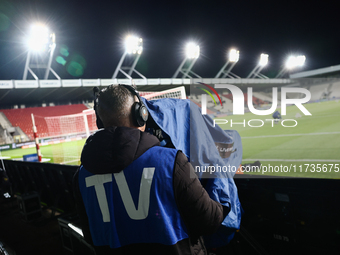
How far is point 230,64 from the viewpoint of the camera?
149 ft

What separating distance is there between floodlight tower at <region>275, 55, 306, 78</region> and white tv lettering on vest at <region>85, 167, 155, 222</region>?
50375 mm

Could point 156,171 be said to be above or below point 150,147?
below

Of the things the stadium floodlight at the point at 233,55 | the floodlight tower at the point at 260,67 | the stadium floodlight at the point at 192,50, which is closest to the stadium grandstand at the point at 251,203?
the stadium floodlight at the point at 192,50

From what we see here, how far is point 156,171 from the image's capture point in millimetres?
1050

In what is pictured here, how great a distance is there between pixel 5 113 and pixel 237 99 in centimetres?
3053

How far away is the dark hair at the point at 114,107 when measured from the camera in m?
1.18

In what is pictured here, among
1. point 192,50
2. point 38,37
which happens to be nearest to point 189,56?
point 192,50

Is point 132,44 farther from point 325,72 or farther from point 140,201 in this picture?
point 325,72

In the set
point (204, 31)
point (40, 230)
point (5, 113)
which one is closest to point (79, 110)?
point (5, 113)

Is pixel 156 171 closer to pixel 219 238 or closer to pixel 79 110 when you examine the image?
pixel 219 238

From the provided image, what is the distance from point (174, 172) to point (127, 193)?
10.5 inches

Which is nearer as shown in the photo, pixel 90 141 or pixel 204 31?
pixel 90 141

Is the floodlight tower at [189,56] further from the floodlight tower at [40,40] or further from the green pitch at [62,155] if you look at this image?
the green pitch at [62,155]

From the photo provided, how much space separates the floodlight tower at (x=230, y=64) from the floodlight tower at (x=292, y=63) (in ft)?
35.6
